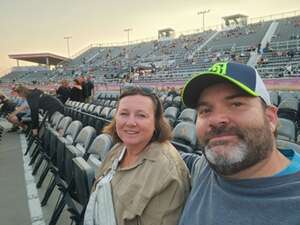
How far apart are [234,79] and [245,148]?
0.88 feet

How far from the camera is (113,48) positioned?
6675cm

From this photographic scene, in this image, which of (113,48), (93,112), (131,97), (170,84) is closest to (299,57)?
(170,84)

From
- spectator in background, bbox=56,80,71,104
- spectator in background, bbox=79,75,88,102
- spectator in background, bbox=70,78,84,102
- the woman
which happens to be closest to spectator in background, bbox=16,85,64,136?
spectator in background, bbox=70,78,84,102

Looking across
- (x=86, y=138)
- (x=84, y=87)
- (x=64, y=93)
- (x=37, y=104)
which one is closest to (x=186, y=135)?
(x=86, y=138)

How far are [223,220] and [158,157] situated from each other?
70 cm

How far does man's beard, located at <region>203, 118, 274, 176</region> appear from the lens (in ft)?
5.04

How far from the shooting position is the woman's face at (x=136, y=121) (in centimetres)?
238

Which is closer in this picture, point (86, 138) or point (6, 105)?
point (86, 138)

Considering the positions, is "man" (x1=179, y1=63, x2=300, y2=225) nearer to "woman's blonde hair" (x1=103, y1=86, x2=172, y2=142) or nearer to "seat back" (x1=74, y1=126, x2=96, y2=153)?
"woman's blonde hair" (x1=103, y1=86, x2=172, y2=142)

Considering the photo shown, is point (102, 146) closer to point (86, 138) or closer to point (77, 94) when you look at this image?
point (86, 138)

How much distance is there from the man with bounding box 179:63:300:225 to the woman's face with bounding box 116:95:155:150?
0.73 metres

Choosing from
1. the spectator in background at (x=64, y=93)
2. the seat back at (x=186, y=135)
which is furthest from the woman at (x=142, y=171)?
the spectator in background at (x=64, y=93)

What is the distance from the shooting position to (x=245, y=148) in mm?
1534

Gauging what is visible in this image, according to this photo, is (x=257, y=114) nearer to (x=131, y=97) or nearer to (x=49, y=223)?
(x=131, y=97)
